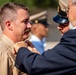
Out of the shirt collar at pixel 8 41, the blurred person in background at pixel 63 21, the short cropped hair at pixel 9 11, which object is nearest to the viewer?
the shirt collar at pixel 8 41

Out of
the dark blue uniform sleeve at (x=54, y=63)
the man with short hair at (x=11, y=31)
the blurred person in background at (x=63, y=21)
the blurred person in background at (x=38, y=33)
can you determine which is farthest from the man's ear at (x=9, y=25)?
the blurred person in background at (x=38, y=33)

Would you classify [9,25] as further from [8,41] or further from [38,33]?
[38,33]

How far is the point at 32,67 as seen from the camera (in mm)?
2938

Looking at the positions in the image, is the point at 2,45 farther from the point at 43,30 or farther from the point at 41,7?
the point at 41,7

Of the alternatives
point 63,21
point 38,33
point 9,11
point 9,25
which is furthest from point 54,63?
point 38,33

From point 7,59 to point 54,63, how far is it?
0.74 meters

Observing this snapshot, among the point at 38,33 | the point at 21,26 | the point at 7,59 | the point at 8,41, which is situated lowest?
the point at 38,33

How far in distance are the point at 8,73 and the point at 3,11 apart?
2.16ft

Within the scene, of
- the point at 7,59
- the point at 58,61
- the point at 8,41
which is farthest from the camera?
the point at 8,41

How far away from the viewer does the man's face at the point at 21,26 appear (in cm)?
383

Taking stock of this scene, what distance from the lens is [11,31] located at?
3.81 m

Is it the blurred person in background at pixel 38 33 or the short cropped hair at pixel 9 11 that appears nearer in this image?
the short cropped hair at pixel 9 11

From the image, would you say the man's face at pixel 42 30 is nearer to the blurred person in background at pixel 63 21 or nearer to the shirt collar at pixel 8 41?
the blurred person in background at pixel 63 21

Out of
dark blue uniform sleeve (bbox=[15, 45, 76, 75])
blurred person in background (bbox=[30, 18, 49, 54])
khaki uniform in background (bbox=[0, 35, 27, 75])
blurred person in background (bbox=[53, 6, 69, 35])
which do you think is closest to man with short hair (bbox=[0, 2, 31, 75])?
khaki uniform in background (bbox=[0, 35, 27, 75])
